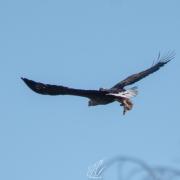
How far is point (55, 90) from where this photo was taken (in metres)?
→ 15.6

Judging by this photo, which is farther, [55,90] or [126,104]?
[55,90]

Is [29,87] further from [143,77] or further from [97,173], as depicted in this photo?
[143,77]

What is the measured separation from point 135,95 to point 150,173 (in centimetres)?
180

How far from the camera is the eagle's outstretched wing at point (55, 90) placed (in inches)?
610

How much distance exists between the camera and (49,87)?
1556 cm

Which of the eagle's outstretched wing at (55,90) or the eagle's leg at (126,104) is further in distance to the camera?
the eagle's outstretched wing at (55,90)

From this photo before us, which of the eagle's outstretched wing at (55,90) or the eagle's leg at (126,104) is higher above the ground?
the eagle's outstretched wing at (55,90)

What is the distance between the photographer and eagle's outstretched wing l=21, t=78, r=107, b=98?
1549cm

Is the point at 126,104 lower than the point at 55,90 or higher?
lower

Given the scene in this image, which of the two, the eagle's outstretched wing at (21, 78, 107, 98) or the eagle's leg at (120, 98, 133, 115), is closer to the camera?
the eagle's leg at (120, 98, 133, 115)

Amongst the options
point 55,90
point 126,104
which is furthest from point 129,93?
point 55,90

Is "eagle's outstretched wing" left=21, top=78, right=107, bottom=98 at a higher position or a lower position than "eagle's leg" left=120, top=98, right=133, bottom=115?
higher

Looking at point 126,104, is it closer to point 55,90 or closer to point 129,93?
point 129,93

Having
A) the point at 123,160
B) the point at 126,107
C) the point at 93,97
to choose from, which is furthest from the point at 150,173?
the point at 93,97
